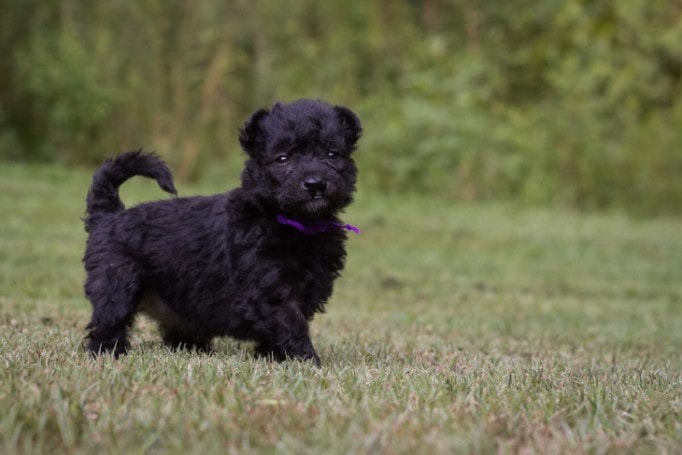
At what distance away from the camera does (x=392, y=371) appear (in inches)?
182

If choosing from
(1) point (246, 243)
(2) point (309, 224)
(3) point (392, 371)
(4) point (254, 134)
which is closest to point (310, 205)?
(2) point (309, 224)

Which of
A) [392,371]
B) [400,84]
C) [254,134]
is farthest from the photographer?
[400,84]

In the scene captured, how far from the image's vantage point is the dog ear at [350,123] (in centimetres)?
541

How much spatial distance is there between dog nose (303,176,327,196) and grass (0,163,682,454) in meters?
0.97

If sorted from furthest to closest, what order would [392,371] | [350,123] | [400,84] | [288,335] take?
[400,84], [350,123], [288,335], [392,371]

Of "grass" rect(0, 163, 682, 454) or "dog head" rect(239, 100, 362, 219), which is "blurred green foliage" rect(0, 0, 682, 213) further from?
"dog head" rect(239, 100, 362, 219)

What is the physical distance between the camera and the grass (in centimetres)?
308

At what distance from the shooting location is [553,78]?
82.2 feet

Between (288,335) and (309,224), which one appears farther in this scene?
(309,224)

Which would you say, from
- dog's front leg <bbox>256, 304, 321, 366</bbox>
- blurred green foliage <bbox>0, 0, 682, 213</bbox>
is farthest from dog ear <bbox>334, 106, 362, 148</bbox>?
blurred green foliage <bbox>0, 0, 682, 213</bbox>

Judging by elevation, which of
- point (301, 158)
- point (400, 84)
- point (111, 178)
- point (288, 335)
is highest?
point (400, 84)

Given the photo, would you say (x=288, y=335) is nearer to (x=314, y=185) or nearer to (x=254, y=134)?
(x=314, y=185)

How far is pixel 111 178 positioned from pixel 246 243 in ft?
3.90

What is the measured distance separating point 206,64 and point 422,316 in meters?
17.9
